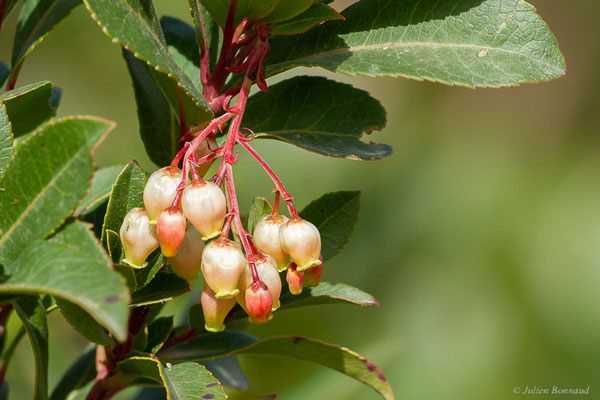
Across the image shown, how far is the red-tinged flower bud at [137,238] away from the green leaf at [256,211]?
133 mm

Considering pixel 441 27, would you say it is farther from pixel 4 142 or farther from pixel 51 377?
pixel 51 377

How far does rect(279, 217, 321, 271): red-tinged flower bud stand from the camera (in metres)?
0.67

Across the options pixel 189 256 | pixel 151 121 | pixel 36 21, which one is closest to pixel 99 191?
pixel 151 121

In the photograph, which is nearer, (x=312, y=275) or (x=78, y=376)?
(x=312, y=275)

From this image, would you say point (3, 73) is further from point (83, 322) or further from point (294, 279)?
point (294, 279)

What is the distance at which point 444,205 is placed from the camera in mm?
2547

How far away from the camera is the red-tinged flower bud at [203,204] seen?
609mm

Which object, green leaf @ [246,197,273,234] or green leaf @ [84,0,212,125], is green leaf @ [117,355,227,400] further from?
green leaf @ [84,0,212,125]

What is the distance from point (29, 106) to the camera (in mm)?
793

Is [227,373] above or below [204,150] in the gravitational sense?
below

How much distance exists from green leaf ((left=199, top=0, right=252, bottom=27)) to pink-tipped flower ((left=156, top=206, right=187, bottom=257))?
25cm

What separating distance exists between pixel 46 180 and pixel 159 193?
121mm

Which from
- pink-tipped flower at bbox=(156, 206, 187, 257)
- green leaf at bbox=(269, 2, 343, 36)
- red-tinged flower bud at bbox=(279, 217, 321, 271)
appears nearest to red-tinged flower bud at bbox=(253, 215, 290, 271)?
red-tinged flower bud at bbox=(279, 217, 321, 271)

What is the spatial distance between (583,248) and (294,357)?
1.86 metres
